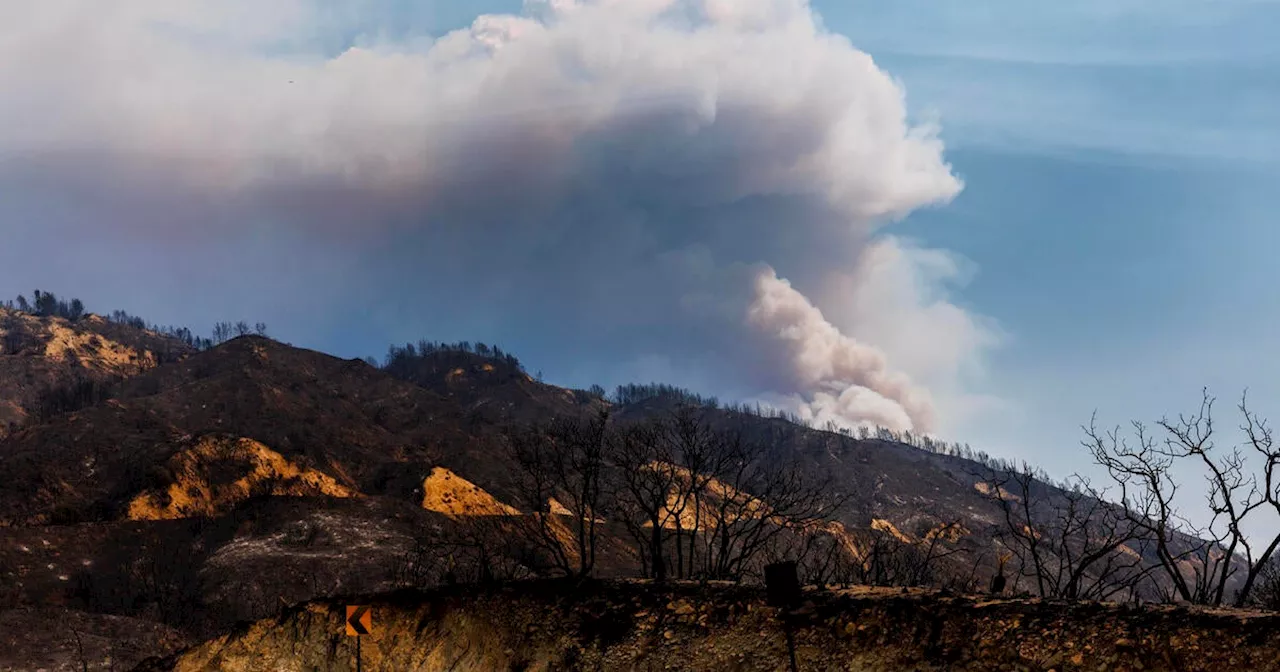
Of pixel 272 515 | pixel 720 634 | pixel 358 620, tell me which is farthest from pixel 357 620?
pixel 272 515

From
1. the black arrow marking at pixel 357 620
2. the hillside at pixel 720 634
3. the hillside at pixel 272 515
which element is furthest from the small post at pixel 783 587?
the hillside at pixel 272 515

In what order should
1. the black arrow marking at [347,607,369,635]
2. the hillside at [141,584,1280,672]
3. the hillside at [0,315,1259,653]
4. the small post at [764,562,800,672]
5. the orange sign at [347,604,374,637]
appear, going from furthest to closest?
the hillside at [0,315,1259,653]
the black arrow marking at [347,607,369,635]
the orange sign at [347,604,374,637]
the small post at [764,562,800,672]
the hillside at [141,584,1280,672]

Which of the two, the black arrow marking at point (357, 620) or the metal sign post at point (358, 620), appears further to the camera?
the black arrow marking at point (357, 620)

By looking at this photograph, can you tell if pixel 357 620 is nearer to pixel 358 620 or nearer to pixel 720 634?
pixel 358 620

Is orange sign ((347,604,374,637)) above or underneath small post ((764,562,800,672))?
underneath

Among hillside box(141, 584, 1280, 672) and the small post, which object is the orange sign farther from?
the small post

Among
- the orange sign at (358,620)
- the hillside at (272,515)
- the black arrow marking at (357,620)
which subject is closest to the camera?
the orange sign at (358,620)

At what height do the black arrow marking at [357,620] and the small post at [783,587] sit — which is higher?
the small post at [783,587]

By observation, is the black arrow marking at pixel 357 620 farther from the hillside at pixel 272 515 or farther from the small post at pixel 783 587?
the small post at pixel 783 587

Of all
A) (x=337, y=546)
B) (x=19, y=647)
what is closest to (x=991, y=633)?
(x=19, y=647)

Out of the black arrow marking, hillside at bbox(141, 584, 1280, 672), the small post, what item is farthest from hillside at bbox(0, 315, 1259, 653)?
the small post

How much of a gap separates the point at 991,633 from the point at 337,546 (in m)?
89.8

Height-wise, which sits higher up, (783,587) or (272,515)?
(272,515)

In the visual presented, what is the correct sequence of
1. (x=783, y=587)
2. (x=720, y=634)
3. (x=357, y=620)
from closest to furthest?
(x=783, y=587)
(x=720, y=634)
(x=357, y=620)
